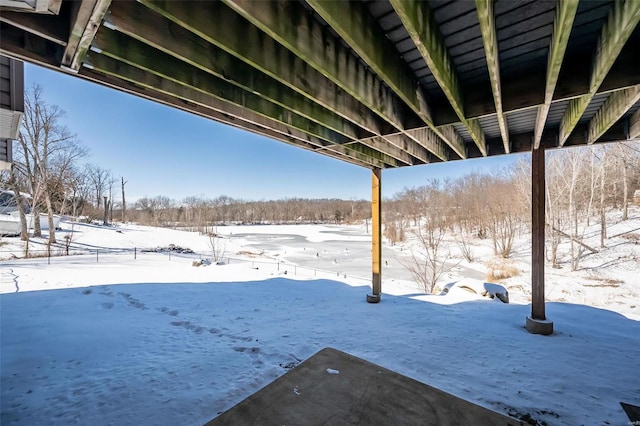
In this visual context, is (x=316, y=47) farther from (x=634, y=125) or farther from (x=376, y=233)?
(x=376, y=233)

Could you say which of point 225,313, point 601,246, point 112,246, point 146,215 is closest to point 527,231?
point 601,246

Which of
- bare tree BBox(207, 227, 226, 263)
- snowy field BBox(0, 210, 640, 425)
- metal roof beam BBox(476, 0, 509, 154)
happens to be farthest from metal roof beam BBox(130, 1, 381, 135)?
bare tree BBox(207, 227, 226, 263)

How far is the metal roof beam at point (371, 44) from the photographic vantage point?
4.09 ft

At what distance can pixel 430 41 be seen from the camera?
1.50 metres

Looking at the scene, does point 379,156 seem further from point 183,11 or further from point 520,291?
point 520,291

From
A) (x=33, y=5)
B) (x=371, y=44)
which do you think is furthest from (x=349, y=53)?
(x=33, y=5)

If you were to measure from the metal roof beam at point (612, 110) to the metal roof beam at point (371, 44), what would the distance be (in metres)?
1.52

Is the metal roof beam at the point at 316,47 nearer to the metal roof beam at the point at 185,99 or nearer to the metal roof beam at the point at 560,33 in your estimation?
the metal roof beam at the point at 185,99

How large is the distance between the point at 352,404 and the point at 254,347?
1.54 m

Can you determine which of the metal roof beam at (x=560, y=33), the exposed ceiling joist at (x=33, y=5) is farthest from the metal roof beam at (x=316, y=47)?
the metal roof beam at (x=560, y=33)

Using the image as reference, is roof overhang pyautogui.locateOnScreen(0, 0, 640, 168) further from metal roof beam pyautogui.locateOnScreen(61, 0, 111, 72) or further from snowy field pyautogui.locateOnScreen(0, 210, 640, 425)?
snowy field pyautogui.locateOnScreen(0, 210, 640, 425)

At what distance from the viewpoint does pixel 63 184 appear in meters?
14.8

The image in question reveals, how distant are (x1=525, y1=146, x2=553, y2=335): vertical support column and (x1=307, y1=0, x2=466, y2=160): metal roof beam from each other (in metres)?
2.40

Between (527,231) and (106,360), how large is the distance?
21.4m
